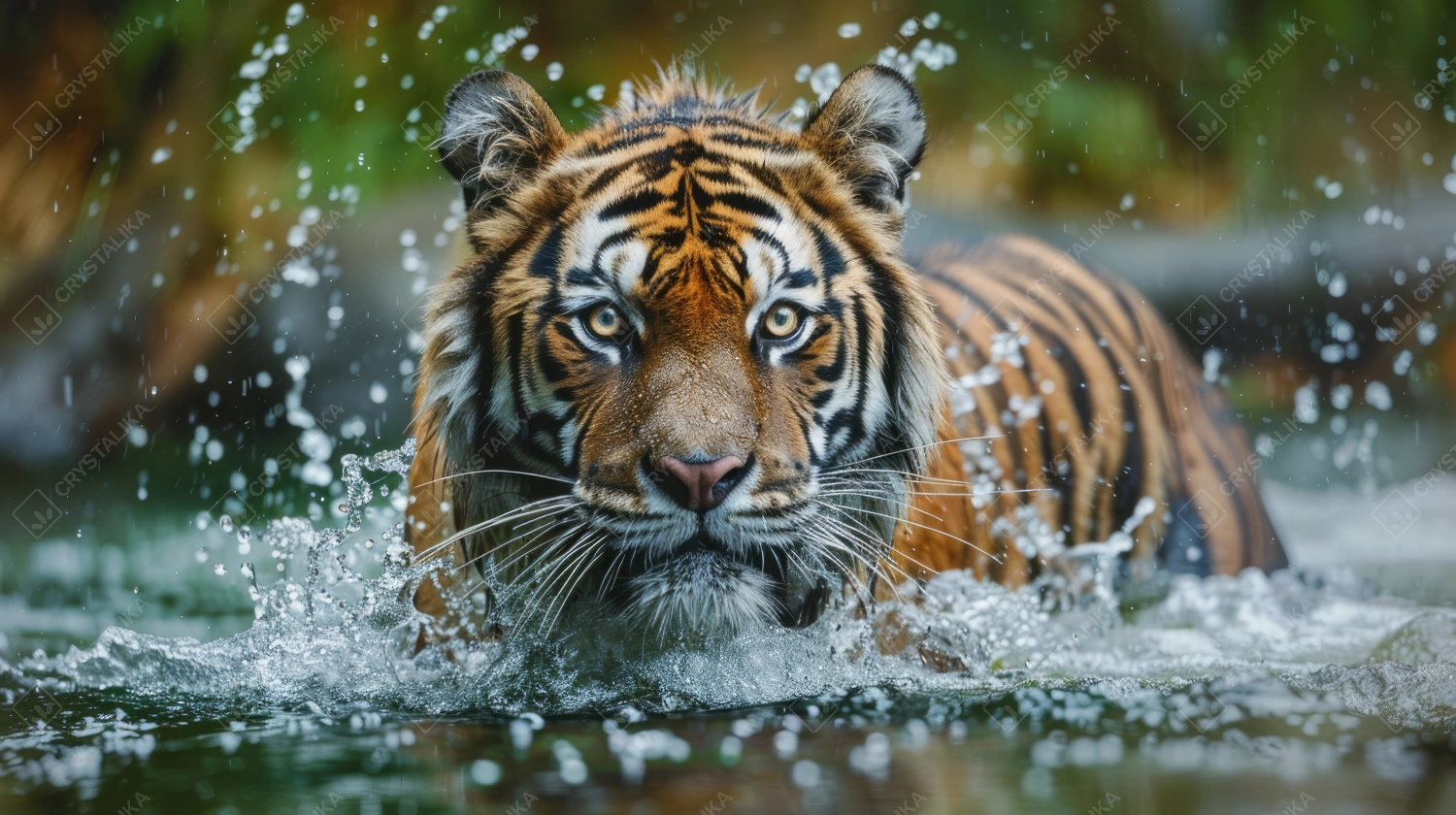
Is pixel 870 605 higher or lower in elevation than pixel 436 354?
lower

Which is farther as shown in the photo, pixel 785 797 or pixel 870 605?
pixel 870 605

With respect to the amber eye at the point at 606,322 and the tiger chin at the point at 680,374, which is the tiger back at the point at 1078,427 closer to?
the tiger chin at the point at 680,374

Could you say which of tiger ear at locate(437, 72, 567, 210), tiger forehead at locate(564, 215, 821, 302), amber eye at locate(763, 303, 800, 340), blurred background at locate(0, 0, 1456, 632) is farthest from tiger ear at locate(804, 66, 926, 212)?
blurred background at locate(0, 0, 1456, 632)

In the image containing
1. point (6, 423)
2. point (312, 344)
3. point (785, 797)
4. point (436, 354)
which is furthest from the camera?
point (312, 344)

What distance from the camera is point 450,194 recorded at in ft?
14.4

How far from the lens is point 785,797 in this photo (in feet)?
4.04

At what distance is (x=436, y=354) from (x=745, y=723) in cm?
73

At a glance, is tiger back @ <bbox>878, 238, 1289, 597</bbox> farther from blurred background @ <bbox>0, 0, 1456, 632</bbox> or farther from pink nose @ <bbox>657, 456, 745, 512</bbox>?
blurred background @ <bbox>0, 0, 1456, 632</bbox>

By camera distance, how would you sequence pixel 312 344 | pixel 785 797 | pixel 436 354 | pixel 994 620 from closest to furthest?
pixel 785 797 < pixel 436 354 < pixel 994 620 < pixel 312 344

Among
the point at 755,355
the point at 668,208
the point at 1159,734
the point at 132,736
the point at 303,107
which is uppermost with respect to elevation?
the point at 303,107

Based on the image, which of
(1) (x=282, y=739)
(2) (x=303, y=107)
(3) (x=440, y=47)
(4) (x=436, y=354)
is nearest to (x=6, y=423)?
(2) (x=303, y=107)

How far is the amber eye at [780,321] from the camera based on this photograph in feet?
5.66

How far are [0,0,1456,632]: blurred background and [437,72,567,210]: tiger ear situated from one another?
6.91 feet

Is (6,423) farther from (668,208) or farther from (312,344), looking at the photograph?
(668,208)
